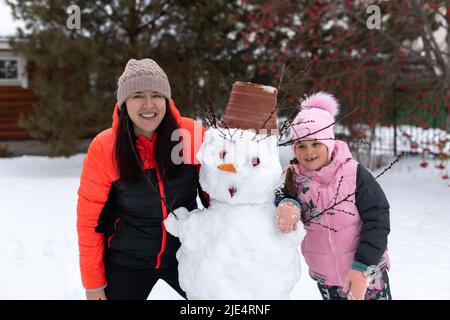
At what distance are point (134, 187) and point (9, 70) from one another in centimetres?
1161

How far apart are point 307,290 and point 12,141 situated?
1035 centimetres

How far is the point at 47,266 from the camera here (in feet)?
14.1

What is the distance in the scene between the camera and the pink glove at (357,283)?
6.79 ft

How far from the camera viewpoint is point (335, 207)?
7.06 ft

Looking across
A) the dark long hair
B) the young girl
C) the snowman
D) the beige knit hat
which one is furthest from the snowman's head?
the beige knit hat

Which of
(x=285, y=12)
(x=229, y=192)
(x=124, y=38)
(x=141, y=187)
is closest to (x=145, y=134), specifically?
(x=141, y=187)

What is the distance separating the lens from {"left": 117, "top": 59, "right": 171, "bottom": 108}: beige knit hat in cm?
211

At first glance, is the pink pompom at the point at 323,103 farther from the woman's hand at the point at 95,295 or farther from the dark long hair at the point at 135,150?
the woman's hand at the point at 95,295

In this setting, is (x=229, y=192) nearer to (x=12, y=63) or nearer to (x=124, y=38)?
(x=124, y=38)

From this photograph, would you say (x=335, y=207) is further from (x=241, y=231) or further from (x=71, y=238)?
(x=71, y=238)

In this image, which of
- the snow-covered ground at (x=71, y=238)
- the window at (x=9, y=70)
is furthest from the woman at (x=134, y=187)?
the window at (x=9, y=70)

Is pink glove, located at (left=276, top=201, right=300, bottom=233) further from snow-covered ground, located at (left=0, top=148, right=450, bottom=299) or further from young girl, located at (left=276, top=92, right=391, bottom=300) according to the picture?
snow-covered ground, located at (left=0, top=148, right=450, bottom=299)

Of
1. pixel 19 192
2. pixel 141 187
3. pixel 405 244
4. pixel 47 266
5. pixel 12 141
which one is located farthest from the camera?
pixel 12 141

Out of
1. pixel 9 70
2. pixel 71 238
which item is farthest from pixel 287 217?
pixel 9 70
